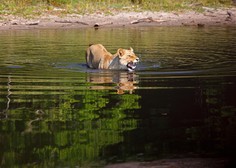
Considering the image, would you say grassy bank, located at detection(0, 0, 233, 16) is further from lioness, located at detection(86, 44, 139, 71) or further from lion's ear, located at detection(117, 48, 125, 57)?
lion's ear, located at detection(117, 48, 125, 57)

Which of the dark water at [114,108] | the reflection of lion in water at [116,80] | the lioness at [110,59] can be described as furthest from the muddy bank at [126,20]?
the reflection of lion in water at [116,80]

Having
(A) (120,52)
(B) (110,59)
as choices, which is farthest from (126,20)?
(A) (120,52)

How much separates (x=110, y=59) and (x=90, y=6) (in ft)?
62.5

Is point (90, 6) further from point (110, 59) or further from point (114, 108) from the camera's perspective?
point (114, 108)

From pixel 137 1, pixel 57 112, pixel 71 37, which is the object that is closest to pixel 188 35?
pixel 71 37

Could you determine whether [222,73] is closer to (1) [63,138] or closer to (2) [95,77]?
(2) [95,77]

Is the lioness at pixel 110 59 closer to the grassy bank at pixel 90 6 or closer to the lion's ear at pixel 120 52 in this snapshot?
the lion's ear at pixel 120 52

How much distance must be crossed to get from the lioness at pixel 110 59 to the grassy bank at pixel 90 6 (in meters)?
16.8

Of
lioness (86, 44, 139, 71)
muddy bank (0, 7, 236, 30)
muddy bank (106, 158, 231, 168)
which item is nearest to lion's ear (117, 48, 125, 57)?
lioness (86, 44, 139, 71)

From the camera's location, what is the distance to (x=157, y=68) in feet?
54.2

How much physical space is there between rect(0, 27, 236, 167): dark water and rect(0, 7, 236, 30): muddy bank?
11.5m

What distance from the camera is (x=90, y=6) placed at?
35219 millimetres

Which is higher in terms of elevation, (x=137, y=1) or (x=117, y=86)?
(x=137, y=1)

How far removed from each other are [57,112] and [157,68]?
242 inches
